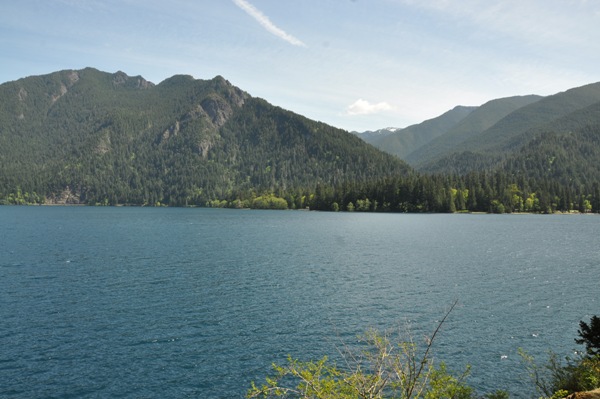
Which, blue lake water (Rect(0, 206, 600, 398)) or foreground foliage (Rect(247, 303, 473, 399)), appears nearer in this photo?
foreground foliage (Rect(247, 303, 473, 399))

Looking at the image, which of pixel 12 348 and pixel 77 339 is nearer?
pixel 12 348

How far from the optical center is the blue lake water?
3141 centimetres

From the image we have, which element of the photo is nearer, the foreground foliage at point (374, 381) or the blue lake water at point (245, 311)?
the foreground foliage at point (374, 381)

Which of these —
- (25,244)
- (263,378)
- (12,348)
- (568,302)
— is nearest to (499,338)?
(568,302)

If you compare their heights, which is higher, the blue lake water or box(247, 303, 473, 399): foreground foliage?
box(247, 303, 473, 399): foreground foliage

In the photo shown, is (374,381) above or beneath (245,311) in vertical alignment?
above

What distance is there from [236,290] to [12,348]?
91.3 ft

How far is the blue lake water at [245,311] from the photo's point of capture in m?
31.4

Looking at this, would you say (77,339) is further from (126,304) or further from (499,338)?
(499,338)

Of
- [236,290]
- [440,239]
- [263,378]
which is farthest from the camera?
[440,239]

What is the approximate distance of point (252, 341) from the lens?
37.9m

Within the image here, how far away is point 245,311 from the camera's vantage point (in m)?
47.5

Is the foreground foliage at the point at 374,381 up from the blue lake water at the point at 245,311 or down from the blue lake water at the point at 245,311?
up

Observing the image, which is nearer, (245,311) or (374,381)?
(374,381)
